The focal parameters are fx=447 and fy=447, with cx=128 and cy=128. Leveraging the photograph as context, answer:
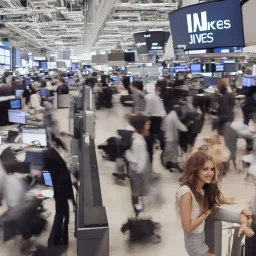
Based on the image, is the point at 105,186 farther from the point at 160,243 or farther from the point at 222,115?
the point at 222,115

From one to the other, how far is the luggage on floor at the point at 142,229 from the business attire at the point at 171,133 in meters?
2.85

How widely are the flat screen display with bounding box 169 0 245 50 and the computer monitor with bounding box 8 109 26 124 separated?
11.7 ft

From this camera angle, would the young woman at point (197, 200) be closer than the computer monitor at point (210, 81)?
Yes

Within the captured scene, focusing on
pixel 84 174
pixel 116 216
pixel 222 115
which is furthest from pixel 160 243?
pixel 222 115

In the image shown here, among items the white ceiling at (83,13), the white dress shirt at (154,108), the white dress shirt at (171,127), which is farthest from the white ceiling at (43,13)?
the white dress shirt at (171,127)

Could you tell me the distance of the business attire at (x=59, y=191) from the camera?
5.05 meters

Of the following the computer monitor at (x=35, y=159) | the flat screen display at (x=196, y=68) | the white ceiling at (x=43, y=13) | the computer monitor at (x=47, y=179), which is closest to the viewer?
the computer monitor at (x=47, y=179)

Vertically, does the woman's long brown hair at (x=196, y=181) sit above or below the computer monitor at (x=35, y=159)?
above

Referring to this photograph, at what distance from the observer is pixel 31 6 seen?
23328 mm

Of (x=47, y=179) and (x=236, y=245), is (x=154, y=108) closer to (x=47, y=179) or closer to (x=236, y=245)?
(x=47, y=179)

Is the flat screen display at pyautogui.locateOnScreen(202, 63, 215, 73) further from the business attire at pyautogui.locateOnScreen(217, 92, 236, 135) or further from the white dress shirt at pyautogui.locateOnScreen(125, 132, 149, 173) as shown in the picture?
the white dress shirt at pyautogui.locateOnScreen(125, 132, 149, 173)

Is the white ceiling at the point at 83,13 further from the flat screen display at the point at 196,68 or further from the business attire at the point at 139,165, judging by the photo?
the business attire at the point at 139,165

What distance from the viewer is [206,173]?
3.38 meters

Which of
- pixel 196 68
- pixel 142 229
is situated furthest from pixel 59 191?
pixel 196 68
